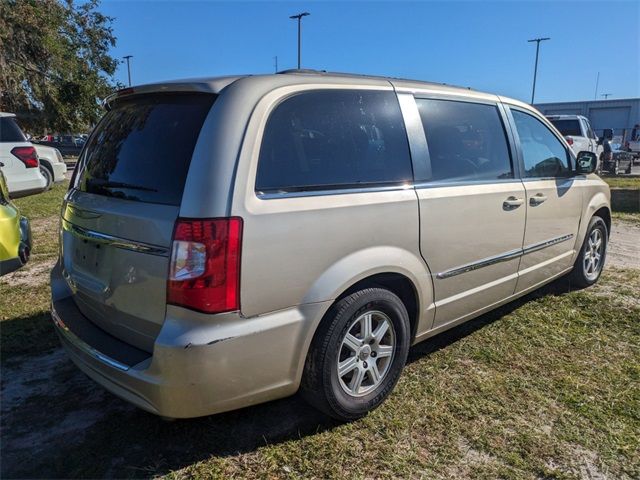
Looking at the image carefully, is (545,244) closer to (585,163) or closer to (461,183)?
(585,163)

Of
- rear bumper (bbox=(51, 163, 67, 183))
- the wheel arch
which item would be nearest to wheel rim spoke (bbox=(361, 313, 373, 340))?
the wheel arch

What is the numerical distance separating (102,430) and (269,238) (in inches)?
58.8

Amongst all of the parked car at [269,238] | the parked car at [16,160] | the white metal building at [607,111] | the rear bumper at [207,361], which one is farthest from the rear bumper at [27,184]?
the white metal building at [607,111]

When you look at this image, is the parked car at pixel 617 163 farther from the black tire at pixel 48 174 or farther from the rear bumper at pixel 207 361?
the rear bumper at pixel 207 361

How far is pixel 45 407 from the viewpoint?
2979 millimetres

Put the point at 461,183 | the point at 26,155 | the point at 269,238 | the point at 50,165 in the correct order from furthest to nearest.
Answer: the point at 50,165, the point at 26,155, the point at 461,183, the point at 269,238

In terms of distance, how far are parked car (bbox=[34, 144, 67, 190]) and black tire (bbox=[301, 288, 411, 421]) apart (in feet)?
38.9

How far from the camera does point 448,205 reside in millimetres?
3131

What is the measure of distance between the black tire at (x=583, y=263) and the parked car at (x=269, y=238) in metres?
1.93

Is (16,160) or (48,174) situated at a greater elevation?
(16,160)

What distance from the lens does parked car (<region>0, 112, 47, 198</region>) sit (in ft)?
31.0

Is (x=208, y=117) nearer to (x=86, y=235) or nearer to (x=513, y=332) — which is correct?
(x=86, y=235)

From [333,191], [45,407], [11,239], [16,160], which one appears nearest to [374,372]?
[333,191]

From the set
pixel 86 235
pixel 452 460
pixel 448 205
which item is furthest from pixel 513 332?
pixel 86 235
